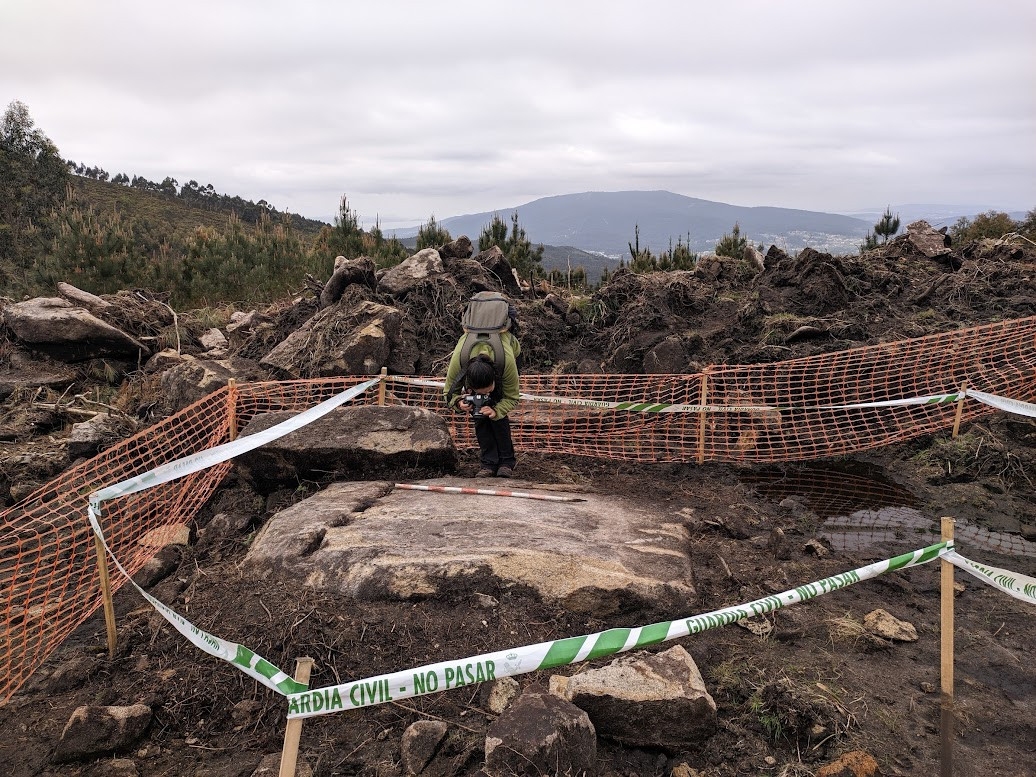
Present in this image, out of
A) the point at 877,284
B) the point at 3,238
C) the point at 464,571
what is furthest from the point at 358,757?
the point at 3,238

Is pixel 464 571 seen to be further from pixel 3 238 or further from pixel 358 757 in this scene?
pixel 3 238

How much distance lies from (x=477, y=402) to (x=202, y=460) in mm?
2339

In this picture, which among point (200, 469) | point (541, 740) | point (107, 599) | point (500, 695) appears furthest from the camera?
point (200, 469)

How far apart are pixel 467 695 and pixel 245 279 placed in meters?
12.8

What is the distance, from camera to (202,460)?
3.91 metres

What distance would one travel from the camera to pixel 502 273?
1091 centimetres

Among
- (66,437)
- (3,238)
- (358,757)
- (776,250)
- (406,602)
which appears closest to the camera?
(358,757)

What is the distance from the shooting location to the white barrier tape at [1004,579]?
9.14 ft

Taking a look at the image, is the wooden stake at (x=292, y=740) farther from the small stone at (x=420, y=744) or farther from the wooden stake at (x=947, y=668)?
the wooden stake at (x=947, y=668)

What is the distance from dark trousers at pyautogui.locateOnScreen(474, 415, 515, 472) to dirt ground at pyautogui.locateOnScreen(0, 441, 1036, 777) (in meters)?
1.97

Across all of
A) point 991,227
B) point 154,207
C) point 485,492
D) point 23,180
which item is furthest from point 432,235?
point 154,207

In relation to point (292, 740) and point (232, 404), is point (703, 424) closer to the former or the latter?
point (232, 404)

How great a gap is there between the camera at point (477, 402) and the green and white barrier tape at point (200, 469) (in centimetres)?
121

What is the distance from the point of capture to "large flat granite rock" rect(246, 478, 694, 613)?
366 cm
